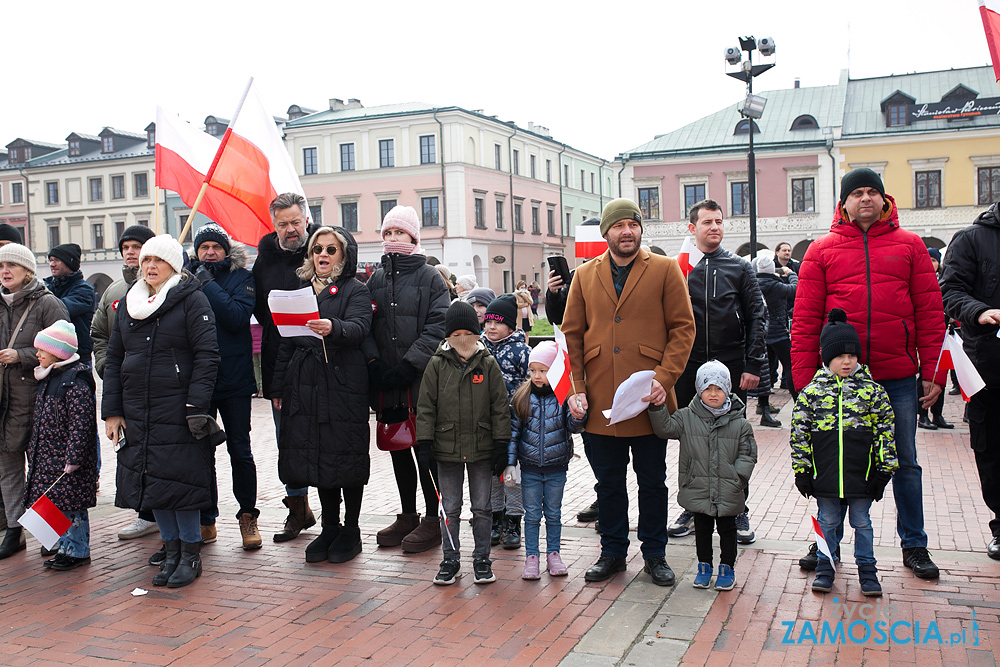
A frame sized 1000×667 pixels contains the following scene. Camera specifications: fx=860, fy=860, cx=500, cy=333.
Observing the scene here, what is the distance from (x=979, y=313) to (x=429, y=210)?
46057mm

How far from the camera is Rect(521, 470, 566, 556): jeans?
17.3 feet

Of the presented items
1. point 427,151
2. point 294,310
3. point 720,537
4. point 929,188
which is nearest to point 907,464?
point 720,537

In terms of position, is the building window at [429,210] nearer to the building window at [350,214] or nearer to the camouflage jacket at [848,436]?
the building window at [350,214]

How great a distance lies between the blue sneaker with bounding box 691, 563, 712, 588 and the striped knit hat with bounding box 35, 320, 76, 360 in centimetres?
443

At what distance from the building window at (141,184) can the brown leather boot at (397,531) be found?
56.2m

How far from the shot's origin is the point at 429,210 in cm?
4997

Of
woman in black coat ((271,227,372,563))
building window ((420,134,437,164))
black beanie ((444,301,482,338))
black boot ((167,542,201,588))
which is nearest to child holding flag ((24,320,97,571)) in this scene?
black boot ((167,542,201,588))

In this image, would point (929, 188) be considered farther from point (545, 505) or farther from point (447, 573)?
point (447, 573)

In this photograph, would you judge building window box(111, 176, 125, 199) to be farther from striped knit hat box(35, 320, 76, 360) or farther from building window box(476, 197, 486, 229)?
striped knit hat box(35, 320, 76, 360)

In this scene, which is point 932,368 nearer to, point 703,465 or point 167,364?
point 703,465

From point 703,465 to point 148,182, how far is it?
57.8 meters

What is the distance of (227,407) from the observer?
608 cm

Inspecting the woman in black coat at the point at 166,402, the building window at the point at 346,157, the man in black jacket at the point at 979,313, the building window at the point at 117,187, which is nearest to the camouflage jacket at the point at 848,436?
the man in black jacket at the point at 979,313

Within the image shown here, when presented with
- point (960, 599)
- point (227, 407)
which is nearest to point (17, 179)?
point (227, 407)
